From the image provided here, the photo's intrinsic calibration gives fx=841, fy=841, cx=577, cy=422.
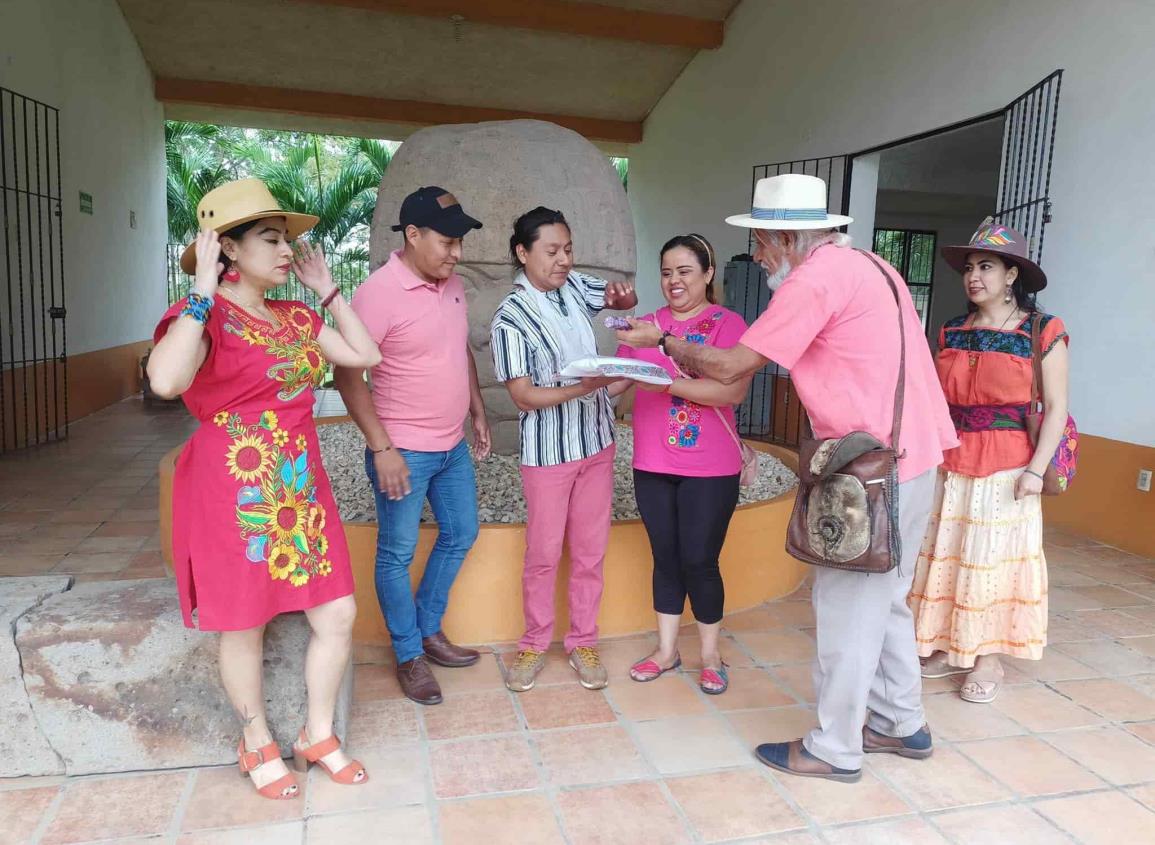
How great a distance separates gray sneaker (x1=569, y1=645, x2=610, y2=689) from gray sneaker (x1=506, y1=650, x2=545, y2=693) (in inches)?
4.6

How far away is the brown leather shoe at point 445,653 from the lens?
2896 mm

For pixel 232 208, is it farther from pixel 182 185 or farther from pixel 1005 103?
pixel 182 185

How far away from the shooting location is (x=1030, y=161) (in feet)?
17.0

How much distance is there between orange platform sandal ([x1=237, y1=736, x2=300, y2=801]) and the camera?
2104 millimetres

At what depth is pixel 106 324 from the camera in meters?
8.68

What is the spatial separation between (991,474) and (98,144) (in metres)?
8.89

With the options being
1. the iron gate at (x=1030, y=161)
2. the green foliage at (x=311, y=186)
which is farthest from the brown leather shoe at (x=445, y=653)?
the green foliage at (x=311, y=186)

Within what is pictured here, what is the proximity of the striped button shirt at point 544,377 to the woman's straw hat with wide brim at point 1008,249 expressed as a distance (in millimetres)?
1185

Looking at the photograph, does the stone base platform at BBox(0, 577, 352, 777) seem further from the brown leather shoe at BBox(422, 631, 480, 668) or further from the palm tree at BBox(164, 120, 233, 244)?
the palm tree at BBox(164, 120, 233, 244)

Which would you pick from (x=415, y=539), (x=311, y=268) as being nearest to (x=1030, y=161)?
(x=415, y=539)

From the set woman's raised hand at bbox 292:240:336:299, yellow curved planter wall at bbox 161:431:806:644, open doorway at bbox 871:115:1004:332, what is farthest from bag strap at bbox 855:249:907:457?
open doorway at bbox 871:115:1004:332

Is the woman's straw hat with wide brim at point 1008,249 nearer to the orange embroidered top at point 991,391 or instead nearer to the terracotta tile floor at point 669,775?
the orange embroidered top at point 991,391

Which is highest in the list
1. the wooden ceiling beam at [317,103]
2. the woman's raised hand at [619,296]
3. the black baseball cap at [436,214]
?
the wooden ceiling beam at [317,103]

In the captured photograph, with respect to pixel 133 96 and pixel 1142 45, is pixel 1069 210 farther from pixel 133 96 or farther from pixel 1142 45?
pixel 133 96
